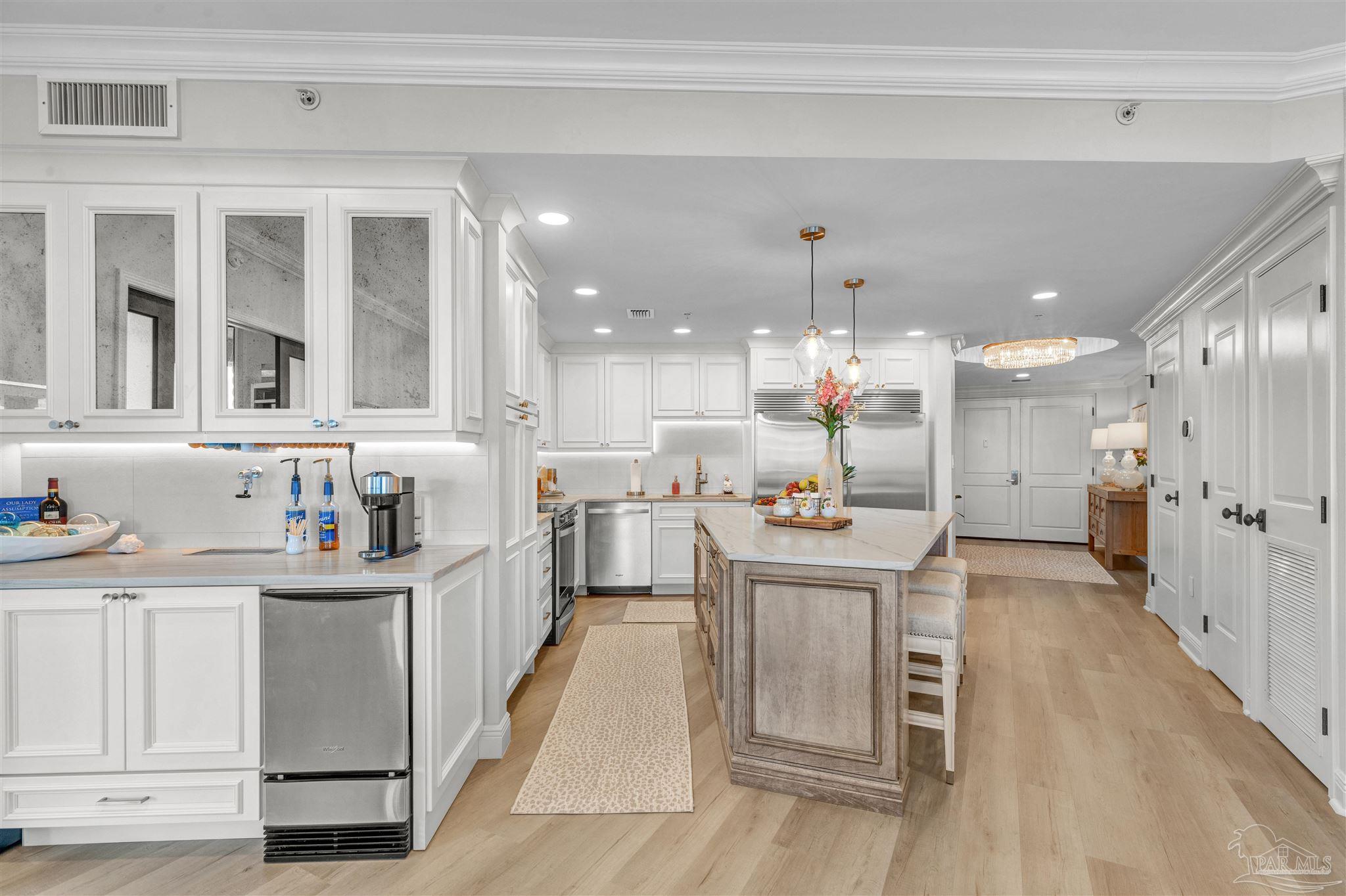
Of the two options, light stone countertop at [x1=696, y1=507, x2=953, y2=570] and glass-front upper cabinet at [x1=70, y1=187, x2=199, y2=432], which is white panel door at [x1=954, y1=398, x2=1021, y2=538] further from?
glass-front upper cabinet at [x1=70, y1=187, x2=199, y2=432]

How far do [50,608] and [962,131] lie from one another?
355 centimetres

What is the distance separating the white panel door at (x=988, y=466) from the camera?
9344 millimetres

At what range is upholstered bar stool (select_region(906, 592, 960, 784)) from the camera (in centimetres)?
234

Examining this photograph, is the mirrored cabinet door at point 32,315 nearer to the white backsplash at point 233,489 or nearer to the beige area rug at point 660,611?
the white backsplash at point 233,489

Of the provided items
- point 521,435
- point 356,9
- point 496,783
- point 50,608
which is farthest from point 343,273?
point 496,783

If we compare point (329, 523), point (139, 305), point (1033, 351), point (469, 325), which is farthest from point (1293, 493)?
point (139, 305)

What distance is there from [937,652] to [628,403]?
4012 mm

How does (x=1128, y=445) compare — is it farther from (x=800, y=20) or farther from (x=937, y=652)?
(x=800, y=20)

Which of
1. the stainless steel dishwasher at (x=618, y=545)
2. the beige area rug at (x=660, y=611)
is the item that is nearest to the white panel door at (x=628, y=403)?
the stainless steel dishwasher at (x=618, y=545)

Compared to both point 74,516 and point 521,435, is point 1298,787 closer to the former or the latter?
point 521,435

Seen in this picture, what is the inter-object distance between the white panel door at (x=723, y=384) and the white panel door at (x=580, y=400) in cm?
99

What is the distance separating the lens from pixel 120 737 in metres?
1.99

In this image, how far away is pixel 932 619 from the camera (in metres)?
2.44

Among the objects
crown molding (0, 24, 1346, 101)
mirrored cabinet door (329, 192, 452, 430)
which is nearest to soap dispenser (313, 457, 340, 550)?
mirrored cabinet door (329, 192, 452, 430)
